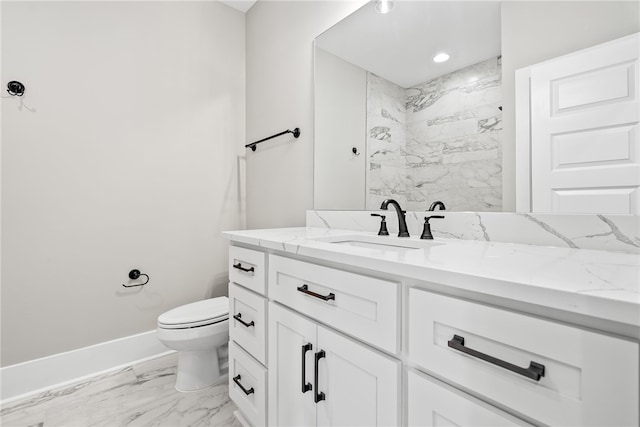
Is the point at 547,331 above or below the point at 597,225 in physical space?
below

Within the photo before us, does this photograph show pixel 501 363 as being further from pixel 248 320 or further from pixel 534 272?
pixel 248 320

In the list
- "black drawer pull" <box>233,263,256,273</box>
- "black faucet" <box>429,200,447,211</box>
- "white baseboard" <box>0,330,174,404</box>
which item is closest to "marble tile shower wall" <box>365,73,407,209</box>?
"black faucet" <box>429,200,447,211</box>

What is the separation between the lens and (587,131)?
0.88 m

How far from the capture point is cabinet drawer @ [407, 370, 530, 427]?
1.77ft

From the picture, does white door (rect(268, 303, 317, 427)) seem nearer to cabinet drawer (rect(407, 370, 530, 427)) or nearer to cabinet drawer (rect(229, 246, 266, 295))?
cabinet drawer (rect(229, 246, 266, 295))

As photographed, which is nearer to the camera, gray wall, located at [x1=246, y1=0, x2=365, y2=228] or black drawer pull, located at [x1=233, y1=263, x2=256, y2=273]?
black drawer pull, located at [x1=233, y1=263, x2=256, y2=273]

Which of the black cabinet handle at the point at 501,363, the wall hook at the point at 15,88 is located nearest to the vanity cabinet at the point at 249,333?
the black cabinet handle at the point at 501,363

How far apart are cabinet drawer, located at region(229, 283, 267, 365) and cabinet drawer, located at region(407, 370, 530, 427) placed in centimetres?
65

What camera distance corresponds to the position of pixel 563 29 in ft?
3.07

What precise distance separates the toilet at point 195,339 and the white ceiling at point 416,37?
62.2 inches

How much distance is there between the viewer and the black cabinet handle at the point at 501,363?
1.58ft

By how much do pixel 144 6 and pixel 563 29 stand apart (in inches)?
92.6

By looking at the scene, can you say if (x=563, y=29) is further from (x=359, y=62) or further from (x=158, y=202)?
(x=158, y=202)

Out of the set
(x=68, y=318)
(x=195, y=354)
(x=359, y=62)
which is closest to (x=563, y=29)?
(x=359, y=62)
